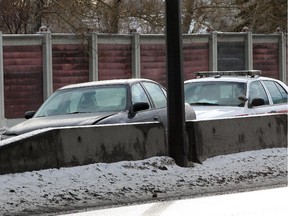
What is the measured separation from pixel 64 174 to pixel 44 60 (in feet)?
52.6

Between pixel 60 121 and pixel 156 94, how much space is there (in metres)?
2.96

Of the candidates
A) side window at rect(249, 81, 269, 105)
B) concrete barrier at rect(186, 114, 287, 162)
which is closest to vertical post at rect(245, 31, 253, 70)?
side window at rect(249, 81, 269, 105)

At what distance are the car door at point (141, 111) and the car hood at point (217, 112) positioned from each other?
1525 mm

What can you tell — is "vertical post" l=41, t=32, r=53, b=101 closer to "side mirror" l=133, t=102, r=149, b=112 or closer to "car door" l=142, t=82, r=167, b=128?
"car door" l=142, t=82, r=167, b=128

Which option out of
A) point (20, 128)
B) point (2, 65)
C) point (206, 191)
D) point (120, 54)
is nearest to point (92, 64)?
point (120, 54)

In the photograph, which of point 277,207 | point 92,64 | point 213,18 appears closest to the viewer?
point 277,207

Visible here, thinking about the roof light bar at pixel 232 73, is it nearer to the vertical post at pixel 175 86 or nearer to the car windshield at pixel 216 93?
the car windshield at pixel 216 93

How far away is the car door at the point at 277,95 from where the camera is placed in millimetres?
17062

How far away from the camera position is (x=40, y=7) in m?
31.1

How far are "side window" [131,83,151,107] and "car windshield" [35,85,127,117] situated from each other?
0.58 ft

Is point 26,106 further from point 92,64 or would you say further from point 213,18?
point 213,18

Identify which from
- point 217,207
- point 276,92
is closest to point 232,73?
point 276,92

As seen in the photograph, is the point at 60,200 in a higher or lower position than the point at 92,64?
lower

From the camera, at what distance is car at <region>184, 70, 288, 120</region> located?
1611 cm
